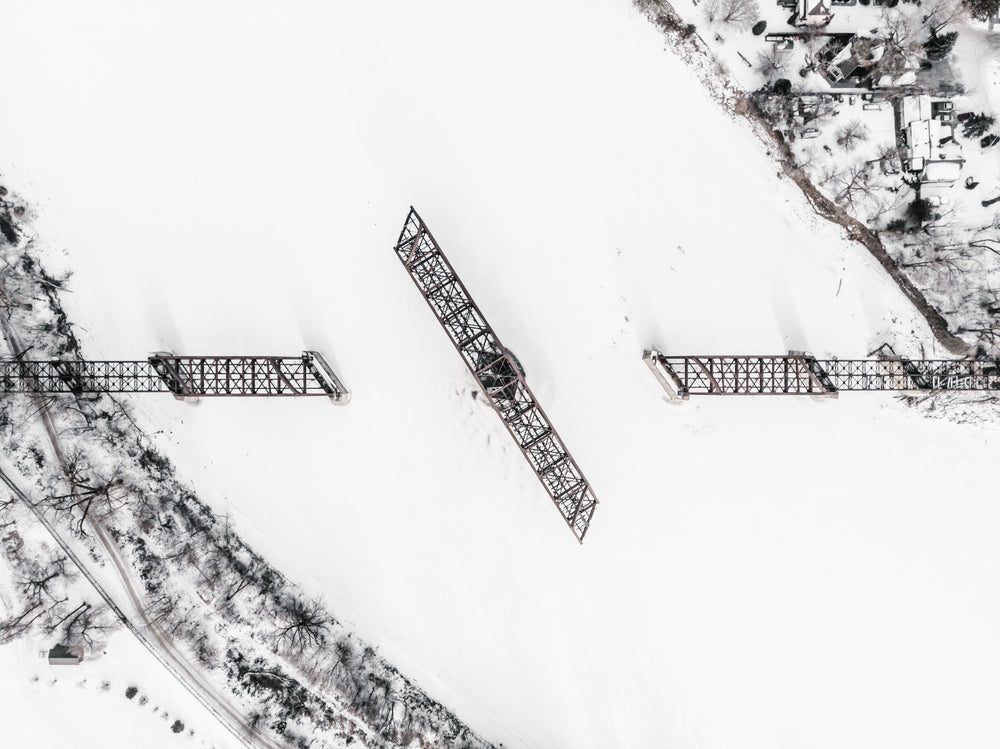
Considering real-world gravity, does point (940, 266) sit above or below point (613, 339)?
below

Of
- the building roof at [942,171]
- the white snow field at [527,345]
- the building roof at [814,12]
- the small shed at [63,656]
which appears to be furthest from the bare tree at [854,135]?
the small shed at [63,656]

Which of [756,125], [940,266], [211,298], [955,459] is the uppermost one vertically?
[211,298]

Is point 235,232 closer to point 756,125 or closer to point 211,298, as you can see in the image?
point 211,298

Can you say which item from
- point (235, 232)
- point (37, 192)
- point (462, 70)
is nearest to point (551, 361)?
point (462, 70)

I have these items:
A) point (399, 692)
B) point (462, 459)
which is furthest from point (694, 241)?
point (399, 692)

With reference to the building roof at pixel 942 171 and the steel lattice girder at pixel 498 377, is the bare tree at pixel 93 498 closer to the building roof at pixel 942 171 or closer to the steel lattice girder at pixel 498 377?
the steel lattice girder at pixel 498 377

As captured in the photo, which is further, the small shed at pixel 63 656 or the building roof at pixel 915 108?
the small shed at pixel 63 656
